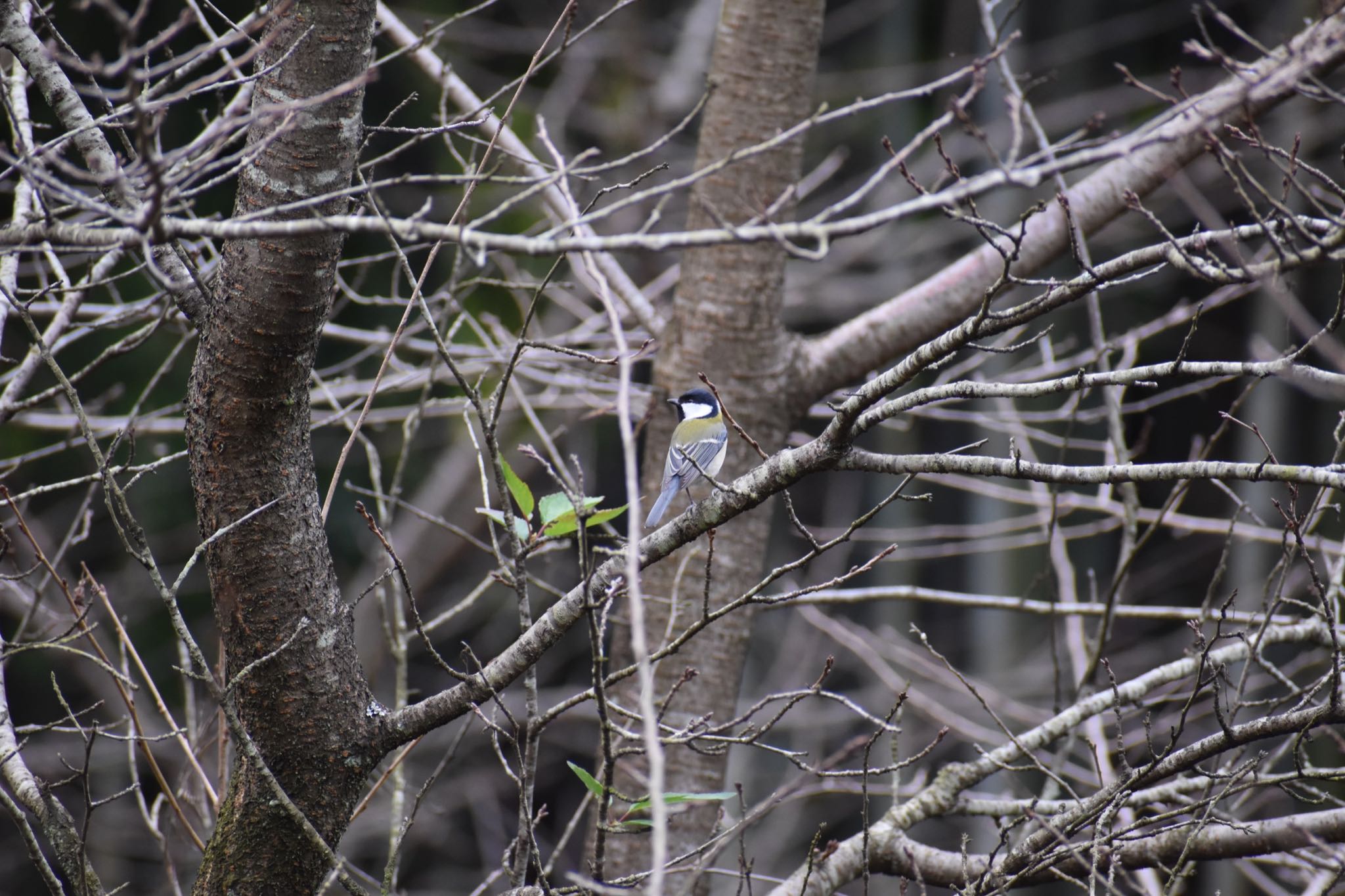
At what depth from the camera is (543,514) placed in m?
1.74

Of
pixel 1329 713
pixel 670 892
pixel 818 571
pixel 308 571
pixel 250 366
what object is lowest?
pixel 818 571

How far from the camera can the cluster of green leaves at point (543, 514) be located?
5.52ft

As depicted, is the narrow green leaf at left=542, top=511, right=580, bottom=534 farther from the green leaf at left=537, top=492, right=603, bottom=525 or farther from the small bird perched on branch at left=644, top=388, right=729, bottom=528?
the small bird perched on branch at left=644, top=388, right=729, bottom=528

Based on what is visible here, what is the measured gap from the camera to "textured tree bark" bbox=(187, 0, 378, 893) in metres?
1.57

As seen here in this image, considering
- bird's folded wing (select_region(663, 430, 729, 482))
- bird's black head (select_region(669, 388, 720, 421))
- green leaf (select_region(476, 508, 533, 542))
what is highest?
green leaf (select_region(476, 508, 533, 542))

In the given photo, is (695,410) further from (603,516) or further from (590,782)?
(590,782)

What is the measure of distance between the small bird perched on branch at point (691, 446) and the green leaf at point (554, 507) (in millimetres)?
1175

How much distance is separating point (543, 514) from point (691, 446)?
1510 mm

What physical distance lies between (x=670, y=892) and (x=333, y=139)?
6.74 feet

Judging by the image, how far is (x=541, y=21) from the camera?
857 centimetres

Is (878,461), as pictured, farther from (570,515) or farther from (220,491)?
(220,491)

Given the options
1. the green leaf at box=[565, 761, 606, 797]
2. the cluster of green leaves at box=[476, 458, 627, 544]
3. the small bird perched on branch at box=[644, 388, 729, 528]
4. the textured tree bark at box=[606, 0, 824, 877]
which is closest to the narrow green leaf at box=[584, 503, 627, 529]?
the cluster of green leaves at box=[476, 458, 627, 544]

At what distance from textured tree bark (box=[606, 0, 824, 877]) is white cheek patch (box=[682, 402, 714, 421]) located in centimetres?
16

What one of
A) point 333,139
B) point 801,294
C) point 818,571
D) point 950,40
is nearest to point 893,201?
point 801,294
